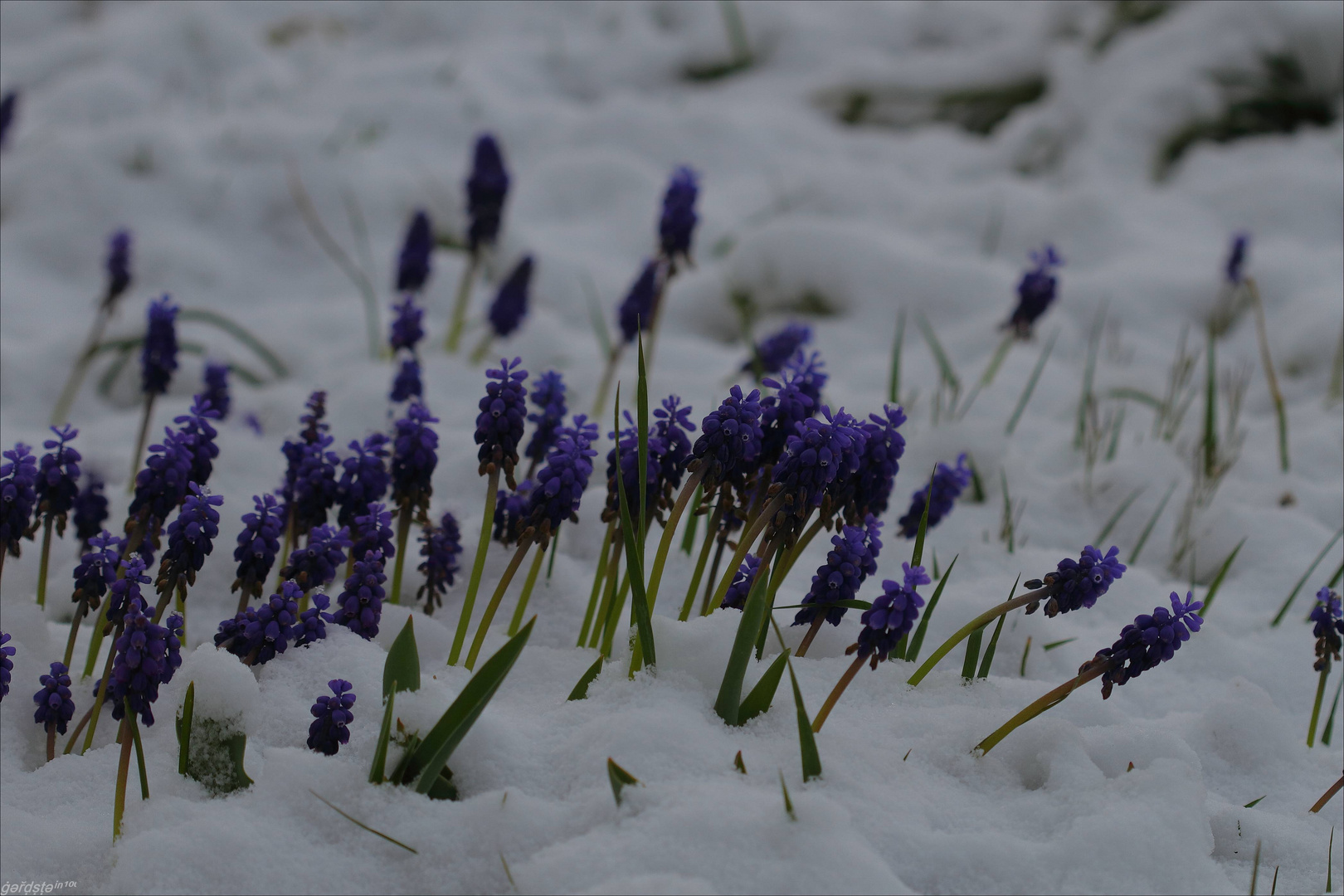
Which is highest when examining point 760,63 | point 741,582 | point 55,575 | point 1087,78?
point 760,63

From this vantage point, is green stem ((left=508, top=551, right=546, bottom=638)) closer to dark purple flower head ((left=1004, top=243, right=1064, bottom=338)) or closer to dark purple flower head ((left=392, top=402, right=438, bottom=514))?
dark purple flower head ((left=392, top=402, right=438, bottom=514))

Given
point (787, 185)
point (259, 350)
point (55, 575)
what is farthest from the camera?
point (787, 185)

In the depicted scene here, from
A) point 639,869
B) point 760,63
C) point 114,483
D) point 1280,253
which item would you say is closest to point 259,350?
point 114,483

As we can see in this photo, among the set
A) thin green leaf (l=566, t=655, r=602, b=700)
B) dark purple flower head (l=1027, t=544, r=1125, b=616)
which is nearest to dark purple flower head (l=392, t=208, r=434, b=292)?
thin green leaf (l=566, t=655, r=602, b=700)

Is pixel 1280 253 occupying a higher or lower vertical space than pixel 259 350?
higher

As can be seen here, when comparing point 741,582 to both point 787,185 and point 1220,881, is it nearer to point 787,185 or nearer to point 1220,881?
point 1220,881

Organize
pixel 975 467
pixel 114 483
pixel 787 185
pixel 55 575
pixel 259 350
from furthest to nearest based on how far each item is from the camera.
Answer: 1. pixel 787 185
2. pixel 259 350
3. pixel 975 467
4. pixel 114 483
5. pixel 55 575

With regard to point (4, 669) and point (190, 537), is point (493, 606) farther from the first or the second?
point (4, 669)

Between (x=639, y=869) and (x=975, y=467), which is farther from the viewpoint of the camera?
(x=975, y=467)
